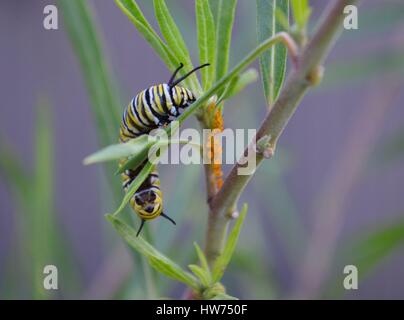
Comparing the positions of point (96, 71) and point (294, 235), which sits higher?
point (96, 71)

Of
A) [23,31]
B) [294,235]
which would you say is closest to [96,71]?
[294,235]

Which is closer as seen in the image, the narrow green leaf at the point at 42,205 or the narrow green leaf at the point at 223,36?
the narrow green leaf at the point at 223,36

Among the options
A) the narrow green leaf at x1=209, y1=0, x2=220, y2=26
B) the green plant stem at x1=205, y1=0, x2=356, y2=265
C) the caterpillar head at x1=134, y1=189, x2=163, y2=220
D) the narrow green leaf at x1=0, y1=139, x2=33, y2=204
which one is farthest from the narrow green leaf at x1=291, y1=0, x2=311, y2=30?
the narrow green leaf at x1=0, y1=139, x2=33, y2=204

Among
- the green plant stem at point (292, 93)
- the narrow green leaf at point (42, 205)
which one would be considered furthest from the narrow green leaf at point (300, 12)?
the narrow green leaf at point (42, 205)

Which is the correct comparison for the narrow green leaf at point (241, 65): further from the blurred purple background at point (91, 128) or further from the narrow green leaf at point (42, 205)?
the blurred purple background at point (91, 128)

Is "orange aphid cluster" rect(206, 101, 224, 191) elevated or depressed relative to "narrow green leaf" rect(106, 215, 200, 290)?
elevated

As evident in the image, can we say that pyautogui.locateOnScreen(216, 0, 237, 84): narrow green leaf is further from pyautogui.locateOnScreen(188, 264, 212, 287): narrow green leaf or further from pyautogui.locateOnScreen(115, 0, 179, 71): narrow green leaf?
pyautogui.locateOnScreen(188, 264, 212, 287): narrow green leaf
